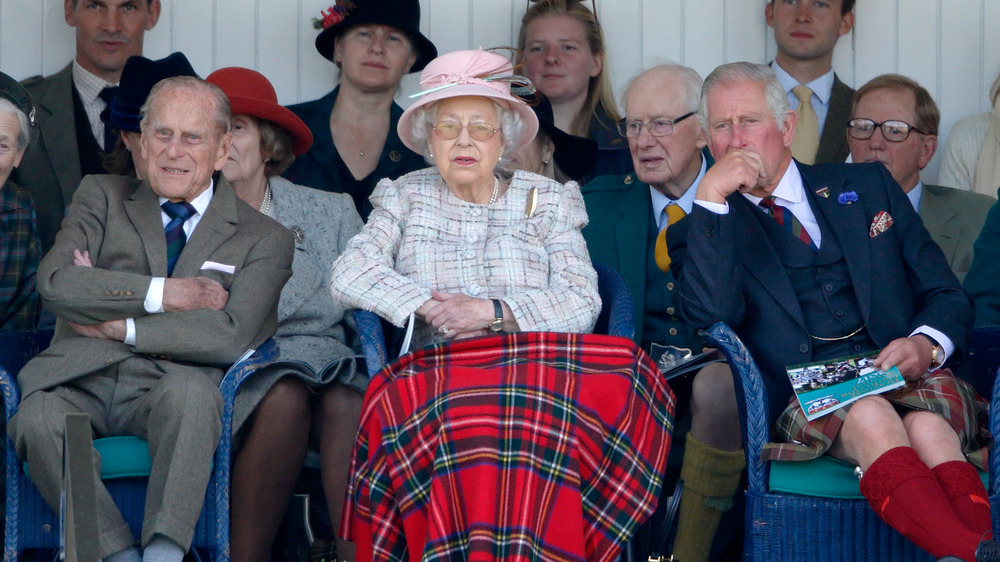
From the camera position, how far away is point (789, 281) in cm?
363

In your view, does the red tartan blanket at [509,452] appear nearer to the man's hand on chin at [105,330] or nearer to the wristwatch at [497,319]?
the wristwatch at [497,319]

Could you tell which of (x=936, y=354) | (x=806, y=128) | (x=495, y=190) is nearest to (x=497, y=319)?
(x=495, y=190)

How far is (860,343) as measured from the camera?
142 inches

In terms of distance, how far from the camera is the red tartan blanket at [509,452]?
9.96 feet

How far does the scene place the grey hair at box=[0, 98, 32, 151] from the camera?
162 inches

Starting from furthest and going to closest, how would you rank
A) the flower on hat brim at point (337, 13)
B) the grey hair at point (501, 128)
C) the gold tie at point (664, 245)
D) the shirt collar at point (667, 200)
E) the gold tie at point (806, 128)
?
1. the gold tie at point (806, 128)
2. the flower on hat brim at point (337, 13)
3. the shirt collar at point (667, 200)
4. the gold tie at point (664, 245)
5. the grey hair at point (501, 128)

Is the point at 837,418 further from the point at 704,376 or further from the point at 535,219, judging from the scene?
the point at 535,219

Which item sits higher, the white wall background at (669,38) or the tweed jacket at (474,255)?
the white wall background at (669,38)

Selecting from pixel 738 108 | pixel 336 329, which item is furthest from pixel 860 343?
pixel 336 329

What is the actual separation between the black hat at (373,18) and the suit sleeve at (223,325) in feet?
5.22

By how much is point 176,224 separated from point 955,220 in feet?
9.38

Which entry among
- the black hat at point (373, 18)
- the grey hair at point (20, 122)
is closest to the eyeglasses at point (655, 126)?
the black hat at point (373, 18)

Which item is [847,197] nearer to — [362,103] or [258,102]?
[258,102]

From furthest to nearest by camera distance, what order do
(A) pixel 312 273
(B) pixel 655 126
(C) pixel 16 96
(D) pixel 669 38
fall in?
(D) pixel 669 38
(B) pixel 655 126
(C) pixel 16 96
(A) pixel 312 273
